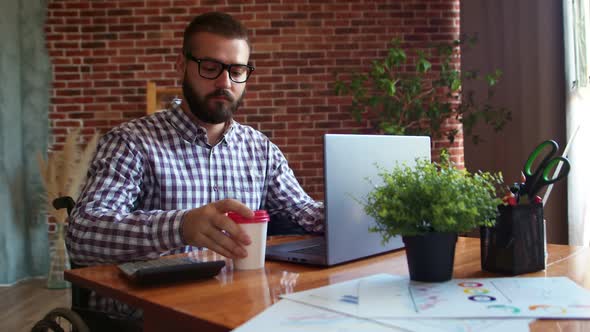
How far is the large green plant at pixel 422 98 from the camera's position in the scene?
3.54 m

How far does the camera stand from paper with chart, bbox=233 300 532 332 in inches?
24.9

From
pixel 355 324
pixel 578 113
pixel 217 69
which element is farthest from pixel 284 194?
pixel 578 113

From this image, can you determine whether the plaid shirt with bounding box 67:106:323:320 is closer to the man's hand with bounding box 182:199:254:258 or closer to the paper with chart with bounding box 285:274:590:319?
the man's hand with bounding box 182:199:254:258

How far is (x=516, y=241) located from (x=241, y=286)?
0.50 m

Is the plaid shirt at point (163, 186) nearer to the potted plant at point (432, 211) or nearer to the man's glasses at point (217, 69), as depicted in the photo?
the man's glasses at point (217, 69)

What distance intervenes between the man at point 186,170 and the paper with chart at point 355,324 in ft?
1.41

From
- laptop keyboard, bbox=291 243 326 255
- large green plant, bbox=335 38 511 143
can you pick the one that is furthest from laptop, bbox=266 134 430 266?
large green plant, bbox=335 38 511 143

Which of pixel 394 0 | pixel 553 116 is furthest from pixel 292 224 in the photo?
pixel 394 0

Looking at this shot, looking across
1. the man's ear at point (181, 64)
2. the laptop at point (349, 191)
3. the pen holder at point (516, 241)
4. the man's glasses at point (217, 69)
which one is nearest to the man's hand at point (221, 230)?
the laptop at point (349, 191)

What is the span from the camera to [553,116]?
3295 mm

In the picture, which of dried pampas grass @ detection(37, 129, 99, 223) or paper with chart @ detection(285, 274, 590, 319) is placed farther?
dried pampas grass @ detection(37, 129, 99, 223)

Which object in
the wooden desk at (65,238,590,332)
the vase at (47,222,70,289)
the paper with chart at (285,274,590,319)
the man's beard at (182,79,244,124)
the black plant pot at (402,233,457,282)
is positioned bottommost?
the vase at (47,222,70,289)

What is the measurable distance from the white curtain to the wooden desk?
7.36ft

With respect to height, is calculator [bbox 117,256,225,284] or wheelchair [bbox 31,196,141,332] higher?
calculator [bbox 117,256,225,284]
